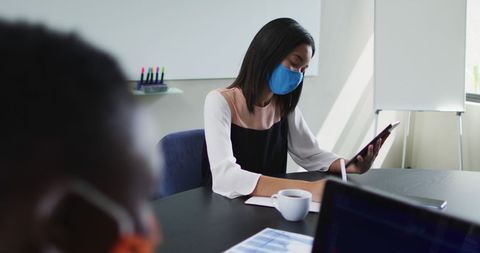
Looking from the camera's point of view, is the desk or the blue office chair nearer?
the desk

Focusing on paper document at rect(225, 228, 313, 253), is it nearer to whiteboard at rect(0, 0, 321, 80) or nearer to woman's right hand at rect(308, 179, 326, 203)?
woman's right hand at rect(308, 179, 326, 203)

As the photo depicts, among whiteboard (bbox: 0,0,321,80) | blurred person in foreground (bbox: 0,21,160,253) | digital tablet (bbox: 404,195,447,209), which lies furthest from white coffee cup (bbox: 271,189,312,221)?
whiteboard (bbox: 0,0,321,80)

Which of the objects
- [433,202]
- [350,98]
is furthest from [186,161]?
[350,98]

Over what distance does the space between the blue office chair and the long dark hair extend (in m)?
0.27

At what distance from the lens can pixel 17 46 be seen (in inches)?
9.6

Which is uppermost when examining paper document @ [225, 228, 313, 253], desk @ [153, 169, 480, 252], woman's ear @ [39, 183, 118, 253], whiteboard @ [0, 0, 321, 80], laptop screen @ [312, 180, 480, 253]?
whiteboard @ [0, 0, 321, 80]

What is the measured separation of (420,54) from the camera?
3.20 meters

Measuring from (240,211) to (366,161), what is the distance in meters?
0.61

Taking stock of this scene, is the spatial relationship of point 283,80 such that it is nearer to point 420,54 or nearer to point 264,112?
point 264,112

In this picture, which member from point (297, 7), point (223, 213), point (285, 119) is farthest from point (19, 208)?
point (297, 7)

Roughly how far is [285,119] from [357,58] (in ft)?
5.93

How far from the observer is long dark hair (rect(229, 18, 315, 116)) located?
62.1 inches

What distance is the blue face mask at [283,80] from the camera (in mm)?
1609

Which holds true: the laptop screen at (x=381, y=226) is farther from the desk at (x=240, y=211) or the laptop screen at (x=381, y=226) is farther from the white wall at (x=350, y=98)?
the white wall at (x=350, y=98)
